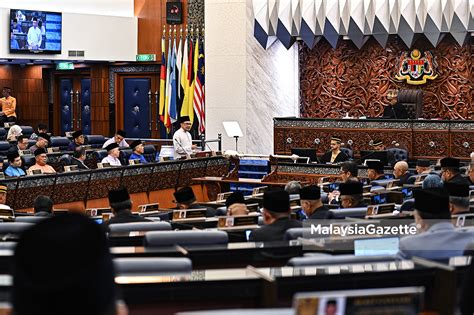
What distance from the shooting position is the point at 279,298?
346cm

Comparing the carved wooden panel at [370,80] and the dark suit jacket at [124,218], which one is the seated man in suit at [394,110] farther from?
the dark suit jacket at [124,218]

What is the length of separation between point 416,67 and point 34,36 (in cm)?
822

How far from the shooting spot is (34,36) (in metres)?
21.8

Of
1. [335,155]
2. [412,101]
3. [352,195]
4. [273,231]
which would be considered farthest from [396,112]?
[273,231]

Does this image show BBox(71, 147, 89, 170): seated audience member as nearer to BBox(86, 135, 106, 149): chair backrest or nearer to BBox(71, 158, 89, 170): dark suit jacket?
BBox(71, 158, 89, 170): dark suit jacket

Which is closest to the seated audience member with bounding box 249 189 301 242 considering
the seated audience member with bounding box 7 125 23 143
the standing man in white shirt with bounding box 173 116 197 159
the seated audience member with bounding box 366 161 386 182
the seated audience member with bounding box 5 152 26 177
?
the seated audience member with bounding box 366 161 386 182

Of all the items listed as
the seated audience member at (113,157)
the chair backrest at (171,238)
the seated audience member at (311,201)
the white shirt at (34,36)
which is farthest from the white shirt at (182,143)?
the chair backrest at (171,238)

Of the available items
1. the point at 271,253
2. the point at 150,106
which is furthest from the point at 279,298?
the point at 150,106

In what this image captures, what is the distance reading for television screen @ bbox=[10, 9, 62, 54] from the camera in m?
21.5

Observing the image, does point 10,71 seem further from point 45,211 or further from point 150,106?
point 45,211

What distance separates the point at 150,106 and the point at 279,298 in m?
21.2

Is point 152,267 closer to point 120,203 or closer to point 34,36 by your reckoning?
point 120,203

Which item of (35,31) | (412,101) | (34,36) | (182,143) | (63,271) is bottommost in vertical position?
(182,143)

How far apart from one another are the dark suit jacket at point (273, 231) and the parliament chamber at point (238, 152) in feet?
0.06
